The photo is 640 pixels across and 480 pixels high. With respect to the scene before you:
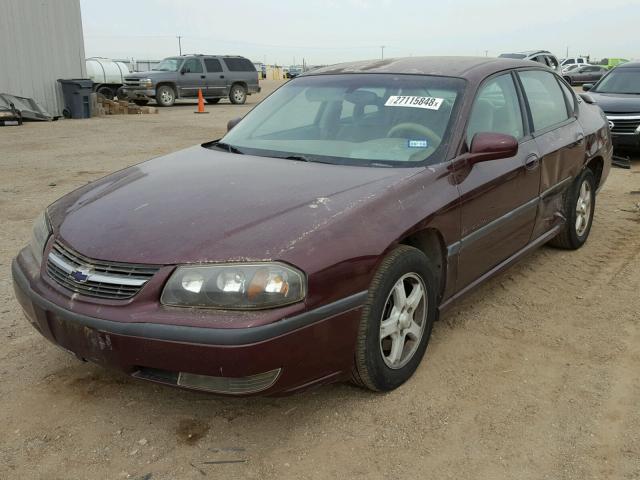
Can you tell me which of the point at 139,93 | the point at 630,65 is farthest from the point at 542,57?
the point at 139,93

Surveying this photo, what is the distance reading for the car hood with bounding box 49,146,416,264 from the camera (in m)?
2.45

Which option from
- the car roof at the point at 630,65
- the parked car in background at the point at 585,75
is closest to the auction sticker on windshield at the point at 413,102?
the car roof at the point at 630,65

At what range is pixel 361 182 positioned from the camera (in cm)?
294

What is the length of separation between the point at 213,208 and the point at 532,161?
220cm

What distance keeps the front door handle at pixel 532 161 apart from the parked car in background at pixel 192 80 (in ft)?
68.8

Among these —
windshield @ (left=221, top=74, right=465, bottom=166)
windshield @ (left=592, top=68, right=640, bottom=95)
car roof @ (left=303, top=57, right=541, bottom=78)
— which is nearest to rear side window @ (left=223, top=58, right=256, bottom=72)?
windshield @ (left=592, top=68, right=640, bottom=95)

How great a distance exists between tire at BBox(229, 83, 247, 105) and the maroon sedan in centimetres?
2106

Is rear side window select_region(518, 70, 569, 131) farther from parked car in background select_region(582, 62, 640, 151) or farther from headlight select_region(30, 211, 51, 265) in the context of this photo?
parked car in background select_region(582, 62, 640, 151)

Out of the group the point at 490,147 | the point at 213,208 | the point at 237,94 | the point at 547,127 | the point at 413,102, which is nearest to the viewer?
the point at 213,208

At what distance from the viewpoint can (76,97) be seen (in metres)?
17.7

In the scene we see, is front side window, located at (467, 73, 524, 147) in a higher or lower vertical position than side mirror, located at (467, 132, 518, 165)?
Answer: higher

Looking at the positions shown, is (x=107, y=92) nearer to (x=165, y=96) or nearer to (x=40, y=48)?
(x=165, y=96)

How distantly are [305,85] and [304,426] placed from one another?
7.69ft

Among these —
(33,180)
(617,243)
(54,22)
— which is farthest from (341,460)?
(54,22)
